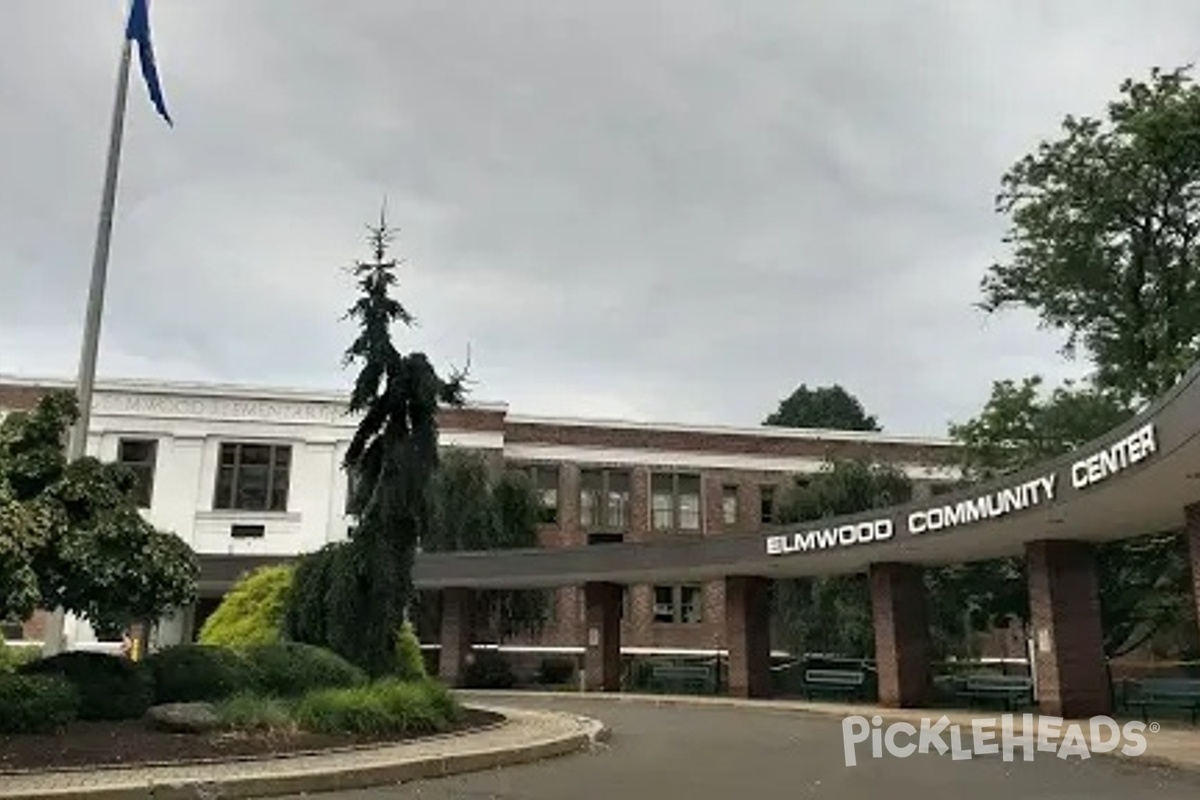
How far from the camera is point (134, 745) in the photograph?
13.1 metres

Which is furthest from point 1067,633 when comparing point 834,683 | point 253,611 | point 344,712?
point 253,611

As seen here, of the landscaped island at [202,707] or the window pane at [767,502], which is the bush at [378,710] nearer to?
the landscaped island at [202,707]

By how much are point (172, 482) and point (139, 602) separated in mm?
33632

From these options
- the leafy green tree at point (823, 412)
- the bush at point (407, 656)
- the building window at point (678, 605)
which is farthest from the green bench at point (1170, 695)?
the leafy green tree at point (823, 412)

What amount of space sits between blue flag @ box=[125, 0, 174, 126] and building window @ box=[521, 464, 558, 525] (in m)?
31.2

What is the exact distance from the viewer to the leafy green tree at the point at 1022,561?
30594mm

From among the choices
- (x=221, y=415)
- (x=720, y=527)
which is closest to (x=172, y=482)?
(x=221, y=415)

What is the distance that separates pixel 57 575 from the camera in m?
14.5

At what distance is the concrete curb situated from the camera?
10.4 metres

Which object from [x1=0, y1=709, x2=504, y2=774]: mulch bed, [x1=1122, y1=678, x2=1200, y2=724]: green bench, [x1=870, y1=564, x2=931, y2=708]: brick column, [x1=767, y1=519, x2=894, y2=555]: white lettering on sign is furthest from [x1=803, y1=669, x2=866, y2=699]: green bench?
[x1=0, y1=709, x2=504, y2=774]: mulch bed

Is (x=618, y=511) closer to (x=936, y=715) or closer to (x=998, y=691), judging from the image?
(x=998, y=691)

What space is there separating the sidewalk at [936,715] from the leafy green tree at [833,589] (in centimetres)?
782

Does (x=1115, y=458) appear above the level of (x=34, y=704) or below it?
above

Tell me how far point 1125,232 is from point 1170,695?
17.5 metres
